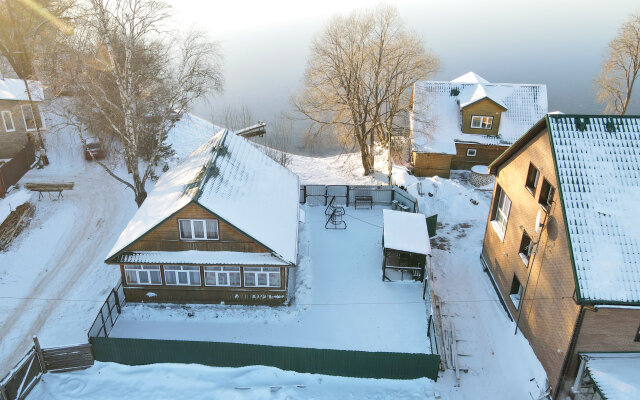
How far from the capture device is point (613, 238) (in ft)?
50.6

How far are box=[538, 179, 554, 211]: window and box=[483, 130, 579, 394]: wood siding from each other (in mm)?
217

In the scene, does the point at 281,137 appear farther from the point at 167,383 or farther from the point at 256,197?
the point at 167,383

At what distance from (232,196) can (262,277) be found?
3829mm

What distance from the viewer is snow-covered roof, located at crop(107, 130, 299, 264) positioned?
20.3 meters

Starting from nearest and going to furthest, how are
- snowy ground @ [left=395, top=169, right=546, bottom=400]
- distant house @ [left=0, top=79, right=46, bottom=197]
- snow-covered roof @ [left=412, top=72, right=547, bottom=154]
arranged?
snowy ground @ [left=395, top=169, right=546, bottom=400] < distant house @ [left=0, top=79, right=46, bottom=197] < snow-covered roof @ [left=412, top=72, right=547, bottom=154]

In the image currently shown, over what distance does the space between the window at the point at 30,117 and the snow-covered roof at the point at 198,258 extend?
18955 mm

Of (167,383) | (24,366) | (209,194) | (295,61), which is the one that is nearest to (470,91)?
Answer: (209,194)

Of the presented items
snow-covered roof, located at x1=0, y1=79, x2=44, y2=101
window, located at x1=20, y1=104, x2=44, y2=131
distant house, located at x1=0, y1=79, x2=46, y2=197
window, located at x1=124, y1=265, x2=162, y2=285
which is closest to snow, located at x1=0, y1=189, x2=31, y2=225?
distant house, located at x1=0, y1=79, x2=46, y2=197

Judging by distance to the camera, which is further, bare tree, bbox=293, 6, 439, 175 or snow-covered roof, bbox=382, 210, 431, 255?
bare tree, bbox=293, 6, 439, 175

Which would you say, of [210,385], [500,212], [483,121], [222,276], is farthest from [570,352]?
[483,121]

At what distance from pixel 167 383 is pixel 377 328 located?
8.60 meters

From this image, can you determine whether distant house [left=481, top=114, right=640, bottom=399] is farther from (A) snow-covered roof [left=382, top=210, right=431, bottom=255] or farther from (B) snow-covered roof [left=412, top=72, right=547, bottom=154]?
(B) snow-covered roof [left=412, top=72, right=547, bottom=154]

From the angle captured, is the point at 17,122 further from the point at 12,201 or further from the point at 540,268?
the point at 540,268

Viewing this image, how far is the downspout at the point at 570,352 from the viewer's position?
15293 mm
